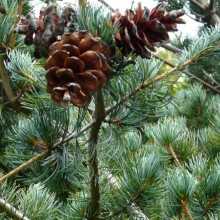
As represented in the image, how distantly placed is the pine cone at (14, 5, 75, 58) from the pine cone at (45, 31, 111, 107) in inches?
0.9

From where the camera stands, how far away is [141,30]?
0.67 metres

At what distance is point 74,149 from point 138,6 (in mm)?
252

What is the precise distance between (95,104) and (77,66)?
12 cm

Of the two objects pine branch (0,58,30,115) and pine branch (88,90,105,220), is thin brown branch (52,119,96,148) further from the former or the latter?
pine branch (0,58,30,115)

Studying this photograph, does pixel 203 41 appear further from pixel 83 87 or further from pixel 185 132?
pixel 185 132

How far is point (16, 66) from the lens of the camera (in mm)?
759

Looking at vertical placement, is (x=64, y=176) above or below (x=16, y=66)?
below

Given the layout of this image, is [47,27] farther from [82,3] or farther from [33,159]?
[33,159]

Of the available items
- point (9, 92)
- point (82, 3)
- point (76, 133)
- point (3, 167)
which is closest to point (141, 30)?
point (82, 3)

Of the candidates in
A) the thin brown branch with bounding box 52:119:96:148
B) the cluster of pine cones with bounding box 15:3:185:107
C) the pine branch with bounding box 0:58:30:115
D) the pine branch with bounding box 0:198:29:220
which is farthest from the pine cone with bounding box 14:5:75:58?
the pine branch with bounding box 0:58:30:115

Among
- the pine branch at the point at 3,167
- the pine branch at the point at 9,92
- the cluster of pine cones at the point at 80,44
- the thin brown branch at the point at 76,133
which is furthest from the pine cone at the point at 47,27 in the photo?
the pine branch at the point at 3,167

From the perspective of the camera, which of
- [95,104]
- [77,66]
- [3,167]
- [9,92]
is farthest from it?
[3,167]

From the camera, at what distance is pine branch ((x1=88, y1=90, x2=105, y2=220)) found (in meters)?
0.74

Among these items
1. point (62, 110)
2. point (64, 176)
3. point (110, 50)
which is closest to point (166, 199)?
point (64, 176)
